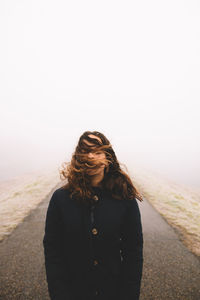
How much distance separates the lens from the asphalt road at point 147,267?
329 cm

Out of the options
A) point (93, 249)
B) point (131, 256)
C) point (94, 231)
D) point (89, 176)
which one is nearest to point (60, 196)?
point (89, 176)

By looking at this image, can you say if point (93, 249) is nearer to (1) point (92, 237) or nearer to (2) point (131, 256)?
(1) point (92, 237)

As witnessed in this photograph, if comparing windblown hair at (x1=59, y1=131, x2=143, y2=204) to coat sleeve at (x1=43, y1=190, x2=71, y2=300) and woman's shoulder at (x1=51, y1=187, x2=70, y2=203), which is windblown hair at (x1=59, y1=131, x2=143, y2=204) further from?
coat sleeve at (x1=43, y1=190, x2=71, y2=300)

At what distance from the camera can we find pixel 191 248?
16.0 ft

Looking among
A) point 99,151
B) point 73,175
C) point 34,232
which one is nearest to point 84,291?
point 73,175

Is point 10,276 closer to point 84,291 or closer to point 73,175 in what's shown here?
point 84,291

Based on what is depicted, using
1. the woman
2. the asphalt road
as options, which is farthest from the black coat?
the asphalt road

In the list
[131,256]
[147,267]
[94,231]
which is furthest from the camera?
[147,267]

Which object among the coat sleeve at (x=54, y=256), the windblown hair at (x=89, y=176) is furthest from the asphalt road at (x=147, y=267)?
the windblown hair at (x=89, y=176)

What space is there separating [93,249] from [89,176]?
80 cm

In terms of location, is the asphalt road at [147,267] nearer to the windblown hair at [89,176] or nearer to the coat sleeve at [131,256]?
the coat sleeve at [131,256]

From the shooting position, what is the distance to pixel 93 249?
1.77 m

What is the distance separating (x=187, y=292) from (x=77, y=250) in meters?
3.19

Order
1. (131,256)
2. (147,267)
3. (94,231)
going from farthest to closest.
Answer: (147,267) < (131,256) < (94,231)
